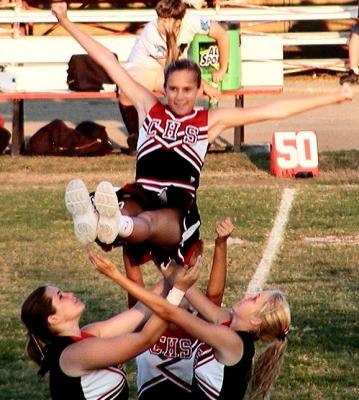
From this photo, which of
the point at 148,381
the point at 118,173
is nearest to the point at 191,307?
the point at 148,381

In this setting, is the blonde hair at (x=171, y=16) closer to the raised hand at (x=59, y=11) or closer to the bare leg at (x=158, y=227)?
the raised hand at (x=59, y=11)

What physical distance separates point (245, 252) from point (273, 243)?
0.44 metres

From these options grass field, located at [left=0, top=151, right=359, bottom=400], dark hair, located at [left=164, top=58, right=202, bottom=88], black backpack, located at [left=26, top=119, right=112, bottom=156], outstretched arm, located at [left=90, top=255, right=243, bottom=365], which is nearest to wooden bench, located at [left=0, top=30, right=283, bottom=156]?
black backpack, located at [left=26, top=119, right=112, bottom=156]

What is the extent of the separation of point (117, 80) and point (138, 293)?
2410 mm

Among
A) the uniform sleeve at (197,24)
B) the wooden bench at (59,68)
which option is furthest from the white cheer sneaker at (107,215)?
the wooden bench at (59,68)

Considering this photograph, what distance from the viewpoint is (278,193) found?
13883 millimetres

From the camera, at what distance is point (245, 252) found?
11.3 m

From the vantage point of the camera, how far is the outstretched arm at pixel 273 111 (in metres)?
7.28

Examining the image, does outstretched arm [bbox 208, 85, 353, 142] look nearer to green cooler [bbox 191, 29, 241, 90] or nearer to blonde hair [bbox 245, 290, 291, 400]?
blonde hair [bbox 245, 290, 291, 400]

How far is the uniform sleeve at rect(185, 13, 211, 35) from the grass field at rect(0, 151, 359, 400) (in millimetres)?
1529

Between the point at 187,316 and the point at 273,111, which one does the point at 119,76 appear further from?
the point at 187,316

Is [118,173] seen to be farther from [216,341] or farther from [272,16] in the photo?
[216,341]

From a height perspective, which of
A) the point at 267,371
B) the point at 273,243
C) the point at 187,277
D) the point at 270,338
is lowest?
the point at 273,243

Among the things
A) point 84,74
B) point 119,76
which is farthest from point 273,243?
point 84,74
